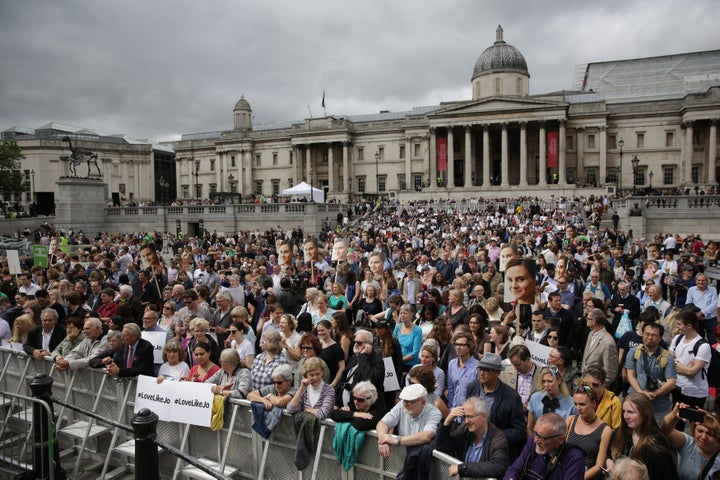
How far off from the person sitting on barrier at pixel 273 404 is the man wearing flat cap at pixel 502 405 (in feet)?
7.13

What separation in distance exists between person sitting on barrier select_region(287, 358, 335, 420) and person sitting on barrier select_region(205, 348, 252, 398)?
2.92 ft

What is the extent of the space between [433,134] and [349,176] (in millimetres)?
14745

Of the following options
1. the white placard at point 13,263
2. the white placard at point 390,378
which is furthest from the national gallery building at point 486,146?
the white placard at point 390,378

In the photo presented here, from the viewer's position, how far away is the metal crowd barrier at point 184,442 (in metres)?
5.23

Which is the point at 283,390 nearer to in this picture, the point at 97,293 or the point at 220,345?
the point at 220,345

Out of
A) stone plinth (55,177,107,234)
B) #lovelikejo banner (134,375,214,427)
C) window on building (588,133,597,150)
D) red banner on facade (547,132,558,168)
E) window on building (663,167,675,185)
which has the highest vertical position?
window on building (588,133,597,150)

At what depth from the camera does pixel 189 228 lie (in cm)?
4041

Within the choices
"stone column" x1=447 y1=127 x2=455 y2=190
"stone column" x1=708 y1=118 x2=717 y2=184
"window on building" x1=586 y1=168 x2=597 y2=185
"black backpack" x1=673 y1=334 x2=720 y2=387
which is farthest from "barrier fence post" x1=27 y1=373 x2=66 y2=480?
"stone column" x1=708 y1=118 x2=717 y2=184

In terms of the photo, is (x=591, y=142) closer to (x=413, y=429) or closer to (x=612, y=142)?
(x=612, y=142)

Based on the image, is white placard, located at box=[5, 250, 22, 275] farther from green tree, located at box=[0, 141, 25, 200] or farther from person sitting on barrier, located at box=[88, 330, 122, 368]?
green tree, located at box=[0, 141, 25, 200]

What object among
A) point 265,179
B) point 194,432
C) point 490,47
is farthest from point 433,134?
point 194,432

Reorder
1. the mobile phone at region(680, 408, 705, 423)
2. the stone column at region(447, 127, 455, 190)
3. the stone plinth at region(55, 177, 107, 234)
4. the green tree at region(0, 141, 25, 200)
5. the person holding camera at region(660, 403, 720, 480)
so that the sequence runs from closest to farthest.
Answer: the person holding camera at region(660, 403, 720, 480)
the mobile phone at region(680, 408, 705, 423)
the stone plinth at region(55, 177, 107, 234)
the green tree at region(0, 141, 25, 200)
the stone column at region(447, 127, 455, 190)

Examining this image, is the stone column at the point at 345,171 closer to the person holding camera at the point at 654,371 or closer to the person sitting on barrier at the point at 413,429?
the person holding camera at the point at 654,371

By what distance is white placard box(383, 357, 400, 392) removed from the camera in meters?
6.46
